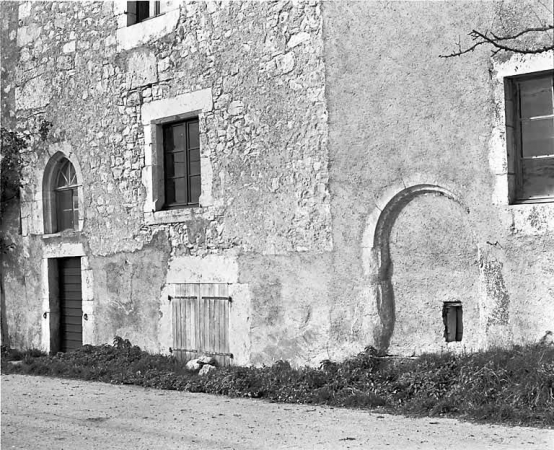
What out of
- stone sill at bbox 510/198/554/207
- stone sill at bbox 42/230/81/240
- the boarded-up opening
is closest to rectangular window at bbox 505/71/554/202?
stone sill at bbox 510/198/554/207

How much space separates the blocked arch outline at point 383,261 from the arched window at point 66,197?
18.0ft

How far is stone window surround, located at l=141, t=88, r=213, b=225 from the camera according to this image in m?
10.8

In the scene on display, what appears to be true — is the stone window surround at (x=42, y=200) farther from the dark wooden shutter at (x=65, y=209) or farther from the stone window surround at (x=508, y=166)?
the stone window surround at (x=508, y=166)

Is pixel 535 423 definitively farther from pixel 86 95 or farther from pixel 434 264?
pixel 86 95

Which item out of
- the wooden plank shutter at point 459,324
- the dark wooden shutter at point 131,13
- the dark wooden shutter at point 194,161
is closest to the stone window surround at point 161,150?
the dark wooden shutter at point 194,161

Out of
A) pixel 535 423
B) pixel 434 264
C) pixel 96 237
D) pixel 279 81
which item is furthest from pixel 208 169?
pixel 535 423

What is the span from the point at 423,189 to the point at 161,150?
13.6 ft

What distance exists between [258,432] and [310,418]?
67 cm

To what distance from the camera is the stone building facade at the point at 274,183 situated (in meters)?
8.22

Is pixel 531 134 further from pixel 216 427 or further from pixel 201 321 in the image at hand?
pixel 201 321

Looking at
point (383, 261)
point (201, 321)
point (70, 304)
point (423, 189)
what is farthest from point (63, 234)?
point (423, 189)

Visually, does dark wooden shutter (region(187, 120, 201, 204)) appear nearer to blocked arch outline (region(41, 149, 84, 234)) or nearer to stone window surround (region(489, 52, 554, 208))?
blocked arch outline (region(41, 149, 84, 234))

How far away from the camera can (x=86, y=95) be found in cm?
1254

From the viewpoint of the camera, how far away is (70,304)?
1307 cm
